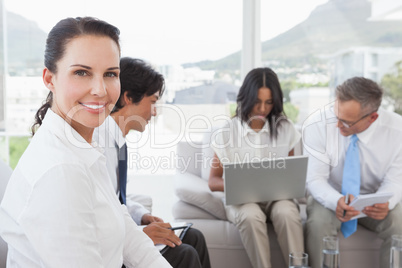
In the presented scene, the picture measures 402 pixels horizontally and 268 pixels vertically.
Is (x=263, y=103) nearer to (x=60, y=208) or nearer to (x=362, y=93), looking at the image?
(x=362, y=93)

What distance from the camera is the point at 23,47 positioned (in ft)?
14.7

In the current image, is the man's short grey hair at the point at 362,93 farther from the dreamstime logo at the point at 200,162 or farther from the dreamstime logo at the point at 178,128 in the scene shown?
the dreamstime logo at the point at 200,162

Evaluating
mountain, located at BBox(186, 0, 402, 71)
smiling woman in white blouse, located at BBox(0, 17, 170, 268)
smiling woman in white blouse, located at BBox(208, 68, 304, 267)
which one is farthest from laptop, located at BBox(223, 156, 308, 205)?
mountain, located at BBox(186, 0, 402, 71)

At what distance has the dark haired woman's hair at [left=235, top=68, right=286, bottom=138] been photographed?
Answer: 3.01 m

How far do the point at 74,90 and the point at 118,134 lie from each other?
91cm

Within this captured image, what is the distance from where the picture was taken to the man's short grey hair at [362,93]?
2742 mm

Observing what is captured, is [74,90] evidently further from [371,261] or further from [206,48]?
[206,48]

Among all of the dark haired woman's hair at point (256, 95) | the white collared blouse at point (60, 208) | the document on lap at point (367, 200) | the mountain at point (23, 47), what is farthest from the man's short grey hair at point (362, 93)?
the mountain at point (23, 47)

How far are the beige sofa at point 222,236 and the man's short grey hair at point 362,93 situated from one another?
28.6 inches

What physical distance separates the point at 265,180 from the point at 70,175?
5.44ft

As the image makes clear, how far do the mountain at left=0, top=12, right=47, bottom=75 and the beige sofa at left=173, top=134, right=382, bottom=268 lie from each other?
2244 mm

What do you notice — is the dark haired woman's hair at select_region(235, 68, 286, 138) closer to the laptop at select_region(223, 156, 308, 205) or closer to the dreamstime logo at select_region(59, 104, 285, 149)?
the dreamstime logo at select_region(59, 104, 285, 149)

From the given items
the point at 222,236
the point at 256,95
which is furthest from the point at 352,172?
the point at 222,236

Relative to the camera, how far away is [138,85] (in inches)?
88.7
